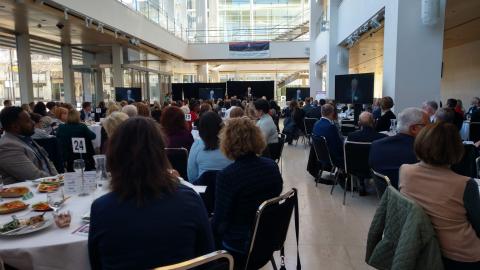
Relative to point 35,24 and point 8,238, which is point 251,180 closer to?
point 8,238

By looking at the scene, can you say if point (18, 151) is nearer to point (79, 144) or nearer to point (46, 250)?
point (79, 144)

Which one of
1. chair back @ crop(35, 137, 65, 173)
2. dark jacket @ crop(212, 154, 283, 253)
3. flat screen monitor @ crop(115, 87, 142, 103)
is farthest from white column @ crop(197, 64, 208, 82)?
dark jacket @ crop(212, 154, 283, 253)

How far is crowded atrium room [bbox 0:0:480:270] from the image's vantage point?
144cm

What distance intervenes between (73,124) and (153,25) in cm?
922

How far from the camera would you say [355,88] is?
870 centimetres

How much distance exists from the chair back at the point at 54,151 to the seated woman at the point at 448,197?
14.7 feet

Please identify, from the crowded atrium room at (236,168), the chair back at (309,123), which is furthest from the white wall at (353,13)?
the chair back at (309,123)

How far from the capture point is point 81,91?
13.4 m

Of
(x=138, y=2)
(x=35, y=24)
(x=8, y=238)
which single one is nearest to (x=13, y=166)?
(x=8, y=238)

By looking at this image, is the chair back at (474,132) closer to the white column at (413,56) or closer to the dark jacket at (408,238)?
the white column at (413,56)

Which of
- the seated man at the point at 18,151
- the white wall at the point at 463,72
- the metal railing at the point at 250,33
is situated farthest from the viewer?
the metal railing at the point at 250,33

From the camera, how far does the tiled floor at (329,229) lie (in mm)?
3225

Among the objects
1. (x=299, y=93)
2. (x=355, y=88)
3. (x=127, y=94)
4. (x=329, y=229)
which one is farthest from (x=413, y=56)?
(x=299, y=93)

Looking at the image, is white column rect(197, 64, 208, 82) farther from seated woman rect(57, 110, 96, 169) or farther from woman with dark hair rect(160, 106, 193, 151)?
woman with dark hair rect(160, 106, 193, 151)
